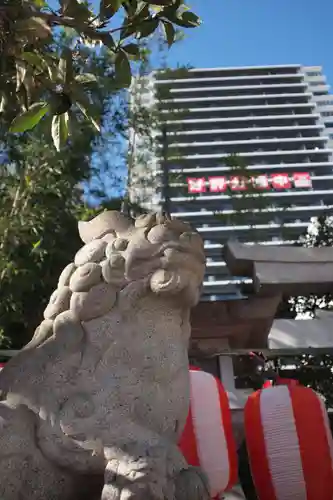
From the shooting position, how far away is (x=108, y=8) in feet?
4.95

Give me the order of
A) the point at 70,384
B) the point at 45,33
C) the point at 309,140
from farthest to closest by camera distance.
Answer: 1. the point at 309,140
2. the point at 45,33
3. the point at 70,384

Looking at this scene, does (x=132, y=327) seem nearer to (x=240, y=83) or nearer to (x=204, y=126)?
(x=204, y=126)

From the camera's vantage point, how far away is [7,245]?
12.9 ft

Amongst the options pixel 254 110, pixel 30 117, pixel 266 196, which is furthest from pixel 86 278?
pixel 254 110

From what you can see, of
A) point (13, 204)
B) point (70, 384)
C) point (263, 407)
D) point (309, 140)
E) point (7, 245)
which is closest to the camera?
point (70, 384)

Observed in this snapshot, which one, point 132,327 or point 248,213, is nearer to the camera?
point 132,327

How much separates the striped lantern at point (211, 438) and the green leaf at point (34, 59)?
54.9 inches

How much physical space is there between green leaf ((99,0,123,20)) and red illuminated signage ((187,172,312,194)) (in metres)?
4.51

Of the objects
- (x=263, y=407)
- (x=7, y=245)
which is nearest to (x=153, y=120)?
(x=7, y=245)

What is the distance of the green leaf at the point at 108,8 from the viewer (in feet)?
4.91

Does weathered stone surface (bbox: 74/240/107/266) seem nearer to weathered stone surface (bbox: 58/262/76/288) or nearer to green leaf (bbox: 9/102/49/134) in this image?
weathered stone surface (bbox: 58/262/76/288)

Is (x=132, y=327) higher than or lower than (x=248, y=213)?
lower

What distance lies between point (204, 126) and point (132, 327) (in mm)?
15101

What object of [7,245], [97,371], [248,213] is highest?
[248,213]
